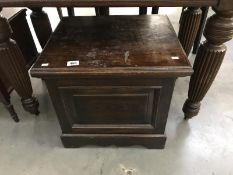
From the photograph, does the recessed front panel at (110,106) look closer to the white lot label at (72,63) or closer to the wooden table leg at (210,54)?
the white lot label at (72,63)

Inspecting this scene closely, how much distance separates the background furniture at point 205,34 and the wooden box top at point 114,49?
0.13 meters

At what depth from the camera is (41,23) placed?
1406 mm

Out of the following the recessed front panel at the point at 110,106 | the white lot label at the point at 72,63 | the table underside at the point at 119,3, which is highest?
the table underside at the point at 119,3

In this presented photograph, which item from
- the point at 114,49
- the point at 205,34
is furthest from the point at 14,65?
the point at 205,34

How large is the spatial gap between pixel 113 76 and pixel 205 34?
1.26ft

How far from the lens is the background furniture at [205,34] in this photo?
2.33ft

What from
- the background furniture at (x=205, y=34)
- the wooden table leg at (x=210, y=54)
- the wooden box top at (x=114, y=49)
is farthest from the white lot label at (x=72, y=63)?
the wooden table leg at (x=210, y=54)

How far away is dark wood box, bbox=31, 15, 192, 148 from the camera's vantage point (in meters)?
0.79

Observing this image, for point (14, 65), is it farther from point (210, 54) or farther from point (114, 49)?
point (210, 54)

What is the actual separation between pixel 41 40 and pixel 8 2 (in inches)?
29.7

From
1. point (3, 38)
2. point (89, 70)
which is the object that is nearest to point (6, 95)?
point (3, 38)

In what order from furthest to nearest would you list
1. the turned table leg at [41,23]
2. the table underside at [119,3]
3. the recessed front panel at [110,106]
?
the turned table leg at [41,23] → the recessed front panel at [110,106] → the table underside at [119,3]

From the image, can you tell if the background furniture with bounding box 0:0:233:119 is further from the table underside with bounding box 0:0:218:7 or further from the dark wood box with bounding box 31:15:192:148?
the dark wood box with bounding box 31:15:192:148

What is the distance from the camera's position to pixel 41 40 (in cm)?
149
